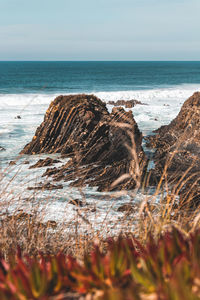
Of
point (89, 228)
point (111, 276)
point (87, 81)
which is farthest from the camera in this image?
point (87, 81)

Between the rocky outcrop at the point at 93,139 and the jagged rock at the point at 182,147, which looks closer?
the jagged rock at the point at 182,147

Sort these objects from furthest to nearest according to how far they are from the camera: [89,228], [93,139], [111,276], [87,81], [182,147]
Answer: [87,81] < [93,139] < [182,147] < [89,228] < [111,276]

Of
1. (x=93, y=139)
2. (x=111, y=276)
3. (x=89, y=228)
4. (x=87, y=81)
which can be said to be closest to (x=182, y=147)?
(x=93, y=139)

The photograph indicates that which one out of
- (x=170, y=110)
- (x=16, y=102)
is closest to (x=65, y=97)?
(x=170, y=110)

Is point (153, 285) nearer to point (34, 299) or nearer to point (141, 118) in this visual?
point (34, 299)

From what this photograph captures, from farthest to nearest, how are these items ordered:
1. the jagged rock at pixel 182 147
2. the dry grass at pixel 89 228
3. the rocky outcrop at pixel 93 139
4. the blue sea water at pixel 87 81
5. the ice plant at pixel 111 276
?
the blue sea water at pixel 87 81 < the rocky outcrop at pixel 93 139 < the jagged rock at pixel 182 147 < the dry grass at pixel 89 228 < the ice plant at pixel 111 276

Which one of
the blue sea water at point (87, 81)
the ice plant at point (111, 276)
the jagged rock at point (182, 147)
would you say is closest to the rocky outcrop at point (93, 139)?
the jagged rock at point (182, 147)

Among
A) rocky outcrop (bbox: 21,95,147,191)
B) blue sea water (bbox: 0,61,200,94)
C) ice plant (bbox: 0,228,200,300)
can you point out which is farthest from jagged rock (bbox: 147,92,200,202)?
ice plant (bbox: 0,228,200,300)

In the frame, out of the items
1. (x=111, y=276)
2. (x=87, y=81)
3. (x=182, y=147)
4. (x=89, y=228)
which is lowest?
(x=182, y=147)

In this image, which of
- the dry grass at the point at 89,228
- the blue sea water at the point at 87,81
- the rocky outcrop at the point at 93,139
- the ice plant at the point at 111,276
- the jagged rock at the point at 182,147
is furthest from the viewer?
the blue sea water at the point at 87,81

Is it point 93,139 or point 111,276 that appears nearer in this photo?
point 111,276

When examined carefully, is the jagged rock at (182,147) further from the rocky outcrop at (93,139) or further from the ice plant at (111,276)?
the ice plant at (111,276)

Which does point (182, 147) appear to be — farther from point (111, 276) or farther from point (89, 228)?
point (111, 276)

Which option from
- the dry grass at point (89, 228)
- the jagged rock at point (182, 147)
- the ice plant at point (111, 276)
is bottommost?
the jagged rock at point (182, 147)
